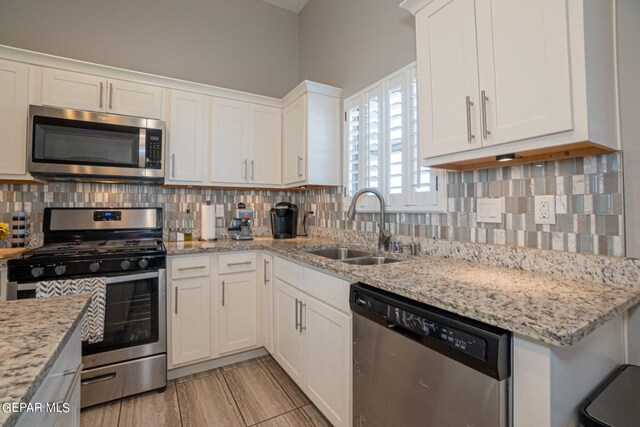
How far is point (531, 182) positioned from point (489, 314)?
83cm

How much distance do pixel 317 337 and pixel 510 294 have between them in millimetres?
1045

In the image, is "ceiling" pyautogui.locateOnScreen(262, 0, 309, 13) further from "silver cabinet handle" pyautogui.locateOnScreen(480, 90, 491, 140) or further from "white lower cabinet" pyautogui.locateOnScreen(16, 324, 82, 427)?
"white lower cabinet" pyautogui.locateOnScreen(16, 324, 82, 427)

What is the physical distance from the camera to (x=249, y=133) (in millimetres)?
2826

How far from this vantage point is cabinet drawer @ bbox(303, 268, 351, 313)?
1.48m

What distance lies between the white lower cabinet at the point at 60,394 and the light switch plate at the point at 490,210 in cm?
169

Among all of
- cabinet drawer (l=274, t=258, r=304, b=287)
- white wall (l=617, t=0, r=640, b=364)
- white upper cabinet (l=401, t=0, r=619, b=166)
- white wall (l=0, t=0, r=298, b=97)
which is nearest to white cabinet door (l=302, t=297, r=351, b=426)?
cabinet drawer (l=274, t=258, r=304, b=287)

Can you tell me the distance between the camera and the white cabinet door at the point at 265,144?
2.85m

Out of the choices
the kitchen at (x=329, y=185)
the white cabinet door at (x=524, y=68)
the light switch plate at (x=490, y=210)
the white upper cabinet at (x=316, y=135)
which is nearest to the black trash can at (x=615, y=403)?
A: the kitchen at (x=329, y=185)

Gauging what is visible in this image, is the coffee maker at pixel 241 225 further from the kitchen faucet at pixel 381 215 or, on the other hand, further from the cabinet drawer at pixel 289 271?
the kitchen faucet at pixel 381 215

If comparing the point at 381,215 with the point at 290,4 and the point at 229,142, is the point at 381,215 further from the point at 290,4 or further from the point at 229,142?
the point at 290,4

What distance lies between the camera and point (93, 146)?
217 cm

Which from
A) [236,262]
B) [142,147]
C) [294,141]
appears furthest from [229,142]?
[236,262]

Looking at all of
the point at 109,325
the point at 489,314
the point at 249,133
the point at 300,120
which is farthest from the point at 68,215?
the point at 489,314

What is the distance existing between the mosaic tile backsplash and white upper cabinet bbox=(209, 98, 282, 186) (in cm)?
34
